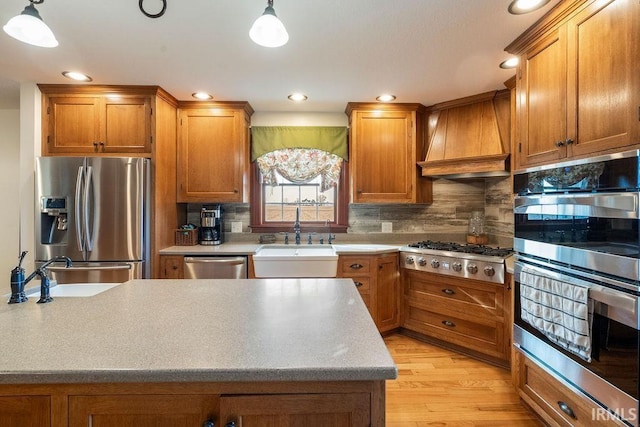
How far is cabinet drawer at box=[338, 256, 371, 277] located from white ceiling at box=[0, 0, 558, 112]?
1.55m

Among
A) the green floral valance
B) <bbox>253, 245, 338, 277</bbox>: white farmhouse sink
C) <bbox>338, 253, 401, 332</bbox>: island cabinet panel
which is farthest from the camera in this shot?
the green floral valance

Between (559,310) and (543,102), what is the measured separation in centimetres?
114

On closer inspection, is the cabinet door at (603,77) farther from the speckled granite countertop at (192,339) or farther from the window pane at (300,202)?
the window pane at (300,202)

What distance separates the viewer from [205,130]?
3.01 m

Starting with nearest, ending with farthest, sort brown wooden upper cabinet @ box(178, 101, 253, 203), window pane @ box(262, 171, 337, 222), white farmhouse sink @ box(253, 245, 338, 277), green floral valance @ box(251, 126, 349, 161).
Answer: white farmhouse sink @ box(253, 245, 338, 277), brown wooden upper cabinet @ box(178, 101, 253, 203), green floral valance @ box(251, 126, 349, 161), window pane @ box(262, 171, 337, 222)

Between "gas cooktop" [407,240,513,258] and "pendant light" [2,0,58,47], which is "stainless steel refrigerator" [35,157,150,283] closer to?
"pendant light" [2,0,58,47]

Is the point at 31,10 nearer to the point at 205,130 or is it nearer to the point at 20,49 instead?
the point at 20,49

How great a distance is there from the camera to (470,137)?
9.17 ft

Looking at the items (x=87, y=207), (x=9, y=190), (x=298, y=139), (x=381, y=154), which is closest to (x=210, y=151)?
(x=298, y=139)

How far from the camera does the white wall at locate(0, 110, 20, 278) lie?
3090 millimetres

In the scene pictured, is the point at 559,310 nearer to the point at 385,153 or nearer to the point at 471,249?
the point at 471,249

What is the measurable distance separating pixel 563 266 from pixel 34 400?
210 cm

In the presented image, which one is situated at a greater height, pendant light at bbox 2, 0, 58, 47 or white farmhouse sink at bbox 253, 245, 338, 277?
pendant light at bbox 2, 0, 58, 47

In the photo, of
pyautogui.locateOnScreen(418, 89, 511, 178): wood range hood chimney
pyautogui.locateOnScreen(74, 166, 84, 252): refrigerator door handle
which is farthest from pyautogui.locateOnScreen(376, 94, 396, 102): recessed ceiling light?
pyautogui.locateOnScreen(74, 166, 84, 252): refrigerator door handle
